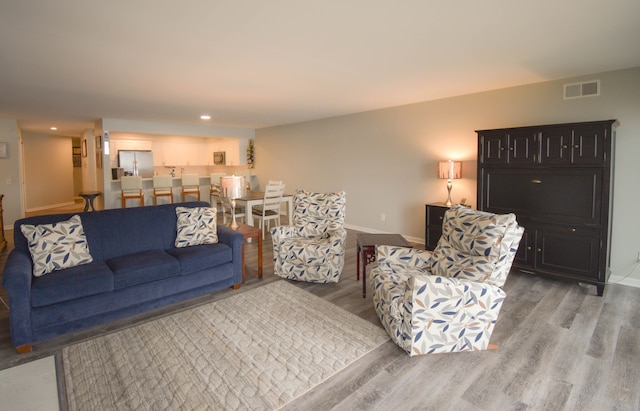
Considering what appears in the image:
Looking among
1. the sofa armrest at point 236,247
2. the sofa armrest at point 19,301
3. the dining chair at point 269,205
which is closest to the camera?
the sofa armrest at point 19,301

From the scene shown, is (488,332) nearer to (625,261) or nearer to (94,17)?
(625,261)

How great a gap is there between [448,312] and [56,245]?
3280 mm

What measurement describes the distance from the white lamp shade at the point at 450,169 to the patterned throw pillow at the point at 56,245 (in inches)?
178

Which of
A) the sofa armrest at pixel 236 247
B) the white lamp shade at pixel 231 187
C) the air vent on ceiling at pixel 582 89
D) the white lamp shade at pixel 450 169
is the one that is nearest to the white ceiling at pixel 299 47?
the air vent on ceiling at pixel 582 89

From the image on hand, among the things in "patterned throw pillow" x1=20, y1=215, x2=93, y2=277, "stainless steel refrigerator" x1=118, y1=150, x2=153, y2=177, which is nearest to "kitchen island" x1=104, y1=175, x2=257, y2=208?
"stainless steel refrigerator" x1=118, y1=150, x2=153, y2=177

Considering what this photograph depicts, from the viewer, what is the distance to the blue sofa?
8.21 ft

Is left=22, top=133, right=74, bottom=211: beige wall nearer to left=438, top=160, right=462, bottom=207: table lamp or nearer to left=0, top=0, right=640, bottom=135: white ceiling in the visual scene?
left=0, top=0, right=640, bottom=135: white ceiling

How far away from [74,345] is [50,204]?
1001 centimetres

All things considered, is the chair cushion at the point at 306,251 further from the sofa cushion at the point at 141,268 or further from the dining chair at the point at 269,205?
the dining chair at the point at 269,205

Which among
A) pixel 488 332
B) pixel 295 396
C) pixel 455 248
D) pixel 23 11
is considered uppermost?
pixel 23 11

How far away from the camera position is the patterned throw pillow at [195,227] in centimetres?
366

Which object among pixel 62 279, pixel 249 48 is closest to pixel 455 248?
pixel 249 48

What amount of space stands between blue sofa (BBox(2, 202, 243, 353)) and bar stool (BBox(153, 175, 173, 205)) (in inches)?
179

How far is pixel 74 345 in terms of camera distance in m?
2.54
